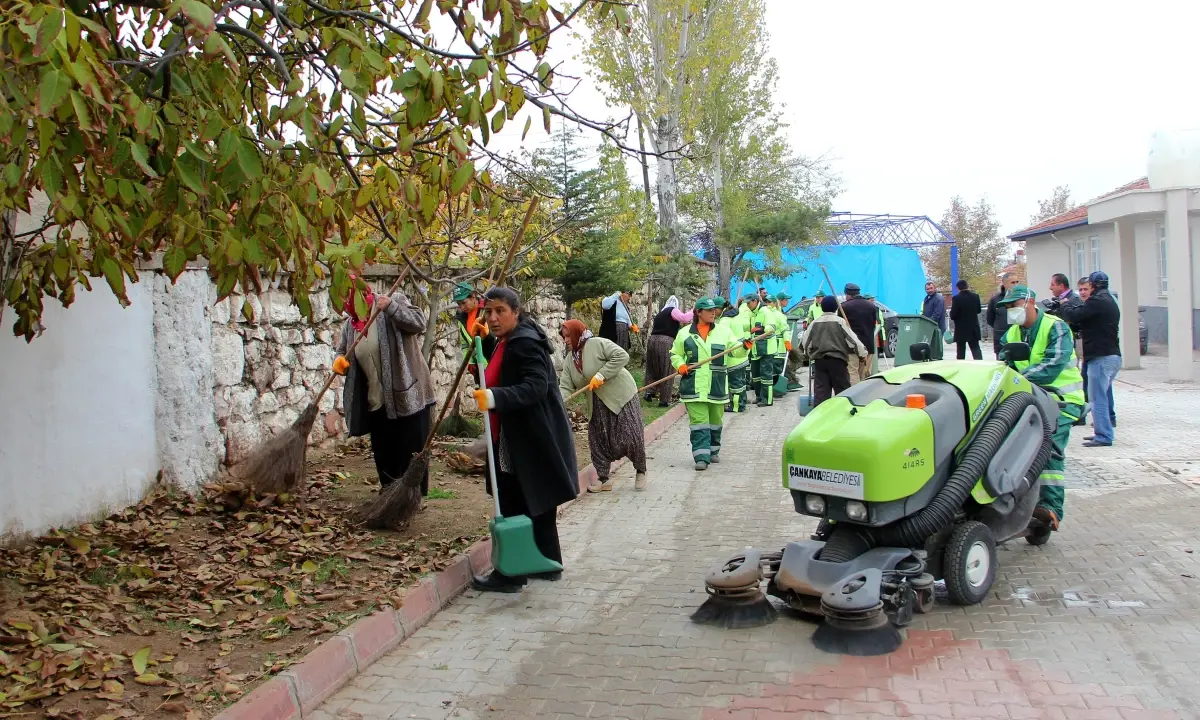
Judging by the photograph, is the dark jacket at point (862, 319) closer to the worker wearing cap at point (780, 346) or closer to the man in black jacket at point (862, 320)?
the man in black jacket at point (862, 320)

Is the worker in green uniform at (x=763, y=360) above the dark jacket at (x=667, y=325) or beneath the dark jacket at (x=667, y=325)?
beneath

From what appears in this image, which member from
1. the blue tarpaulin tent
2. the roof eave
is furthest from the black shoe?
the blue tarpaulin tent

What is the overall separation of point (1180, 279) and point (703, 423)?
33.2 ft

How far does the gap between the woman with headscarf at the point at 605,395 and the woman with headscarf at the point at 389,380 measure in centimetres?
155

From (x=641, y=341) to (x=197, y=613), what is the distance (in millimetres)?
15767

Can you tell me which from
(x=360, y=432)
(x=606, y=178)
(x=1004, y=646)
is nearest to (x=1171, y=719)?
(x=1004, y=646)

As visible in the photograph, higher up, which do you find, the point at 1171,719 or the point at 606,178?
the point at 606,178

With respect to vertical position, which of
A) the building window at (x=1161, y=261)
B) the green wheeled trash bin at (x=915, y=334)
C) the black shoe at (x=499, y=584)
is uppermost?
the building window at (x=1161, y=261)

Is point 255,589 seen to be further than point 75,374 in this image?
No

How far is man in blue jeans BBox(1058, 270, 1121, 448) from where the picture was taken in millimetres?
10117

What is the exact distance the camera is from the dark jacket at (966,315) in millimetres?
17969

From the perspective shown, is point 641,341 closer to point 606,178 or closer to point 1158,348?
point 606,178

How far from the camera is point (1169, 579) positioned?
5613 mm

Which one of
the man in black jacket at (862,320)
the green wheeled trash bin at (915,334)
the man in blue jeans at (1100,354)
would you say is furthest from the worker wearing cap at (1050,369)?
the green wheeled trash bin at (915,334)
